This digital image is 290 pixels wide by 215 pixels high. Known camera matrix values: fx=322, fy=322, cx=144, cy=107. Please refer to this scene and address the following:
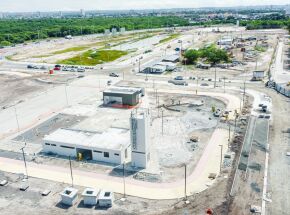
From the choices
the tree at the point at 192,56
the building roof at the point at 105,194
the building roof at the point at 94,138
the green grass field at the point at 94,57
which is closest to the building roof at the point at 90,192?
the building roof at the point at 105,194

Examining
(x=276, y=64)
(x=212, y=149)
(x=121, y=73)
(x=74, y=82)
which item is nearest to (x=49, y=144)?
Result: (x=212, y=149)

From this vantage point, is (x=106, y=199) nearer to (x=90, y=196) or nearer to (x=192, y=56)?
(x=90, y=196)

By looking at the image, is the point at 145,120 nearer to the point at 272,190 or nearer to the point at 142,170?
the point at 142,170

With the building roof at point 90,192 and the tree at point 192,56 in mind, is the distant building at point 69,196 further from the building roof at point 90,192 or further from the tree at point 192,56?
the tree at point 192,56

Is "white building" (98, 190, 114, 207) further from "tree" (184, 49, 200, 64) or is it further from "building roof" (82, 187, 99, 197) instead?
"tree" (184, 49, 200, 64)

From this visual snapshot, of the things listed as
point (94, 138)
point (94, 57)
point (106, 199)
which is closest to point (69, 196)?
point (106, 199)

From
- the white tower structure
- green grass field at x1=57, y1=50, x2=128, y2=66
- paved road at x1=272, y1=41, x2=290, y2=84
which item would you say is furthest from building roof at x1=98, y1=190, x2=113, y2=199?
green grass field at x1=57, y1=50, x2=128, y2=66

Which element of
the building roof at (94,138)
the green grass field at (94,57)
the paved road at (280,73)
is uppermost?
the green grass field at (94,57)
